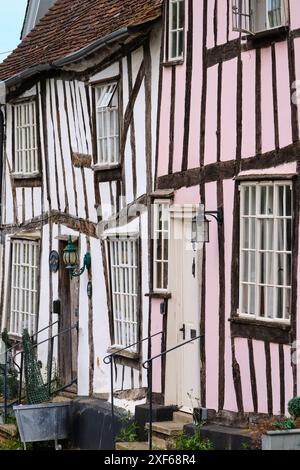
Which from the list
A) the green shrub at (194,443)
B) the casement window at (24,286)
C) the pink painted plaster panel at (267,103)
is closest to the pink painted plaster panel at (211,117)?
the pink painted plaster panel at (267,103)

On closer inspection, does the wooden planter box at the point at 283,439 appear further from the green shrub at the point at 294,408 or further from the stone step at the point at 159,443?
the stone step at the point at 159,443

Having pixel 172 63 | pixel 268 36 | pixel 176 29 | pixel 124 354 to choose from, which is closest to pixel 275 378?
pixel 268 36

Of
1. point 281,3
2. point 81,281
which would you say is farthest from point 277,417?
point 81,281

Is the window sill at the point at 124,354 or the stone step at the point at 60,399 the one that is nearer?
the window sill at the point at 124,354

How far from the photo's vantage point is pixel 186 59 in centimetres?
1797

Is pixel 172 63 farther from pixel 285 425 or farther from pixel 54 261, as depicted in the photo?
pixel 285 425

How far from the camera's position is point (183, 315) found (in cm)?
1816

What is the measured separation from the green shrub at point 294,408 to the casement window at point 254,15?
427 centimetres

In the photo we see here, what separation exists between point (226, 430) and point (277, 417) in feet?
3.21

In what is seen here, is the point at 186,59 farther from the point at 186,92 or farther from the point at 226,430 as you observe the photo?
the point at 226,430

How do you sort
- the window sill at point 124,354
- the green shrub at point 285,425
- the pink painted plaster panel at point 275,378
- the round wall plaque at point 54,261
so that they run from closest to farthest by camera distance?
the green shrub at point 285,425
the pink painted plaster panel at point 275,378
the window sill at point 124,354
the round wall plaque at point 54,261

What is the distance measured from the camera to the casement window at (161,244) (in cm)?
1850

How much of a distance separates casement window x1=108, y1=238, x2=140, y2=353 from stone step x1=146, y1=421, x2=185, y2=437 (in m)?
1.86

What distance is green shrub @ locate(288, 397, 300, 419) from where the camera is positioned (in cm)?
1471
